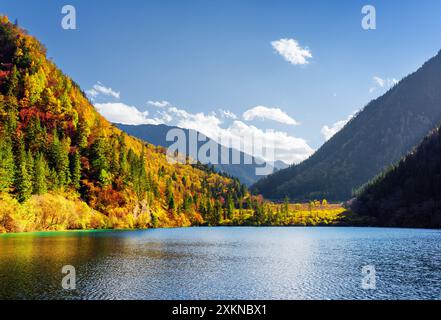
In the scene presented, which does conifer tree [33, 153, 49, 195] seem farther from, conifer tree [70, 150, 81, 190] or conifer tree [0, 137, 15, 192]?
conifer tree [70, 150, 81, 190]

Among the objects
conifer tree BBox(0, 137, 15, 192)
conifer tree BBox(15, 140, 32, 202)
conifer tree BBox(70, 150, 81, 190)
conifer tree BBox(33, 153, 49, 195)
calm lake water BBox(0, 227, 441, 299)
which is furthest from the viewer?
conifer tree BBox(70, 150, 81, 190)

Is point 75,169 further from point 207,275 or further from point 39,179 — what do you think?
point 207,275

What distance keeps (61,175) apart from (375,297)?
150 metres

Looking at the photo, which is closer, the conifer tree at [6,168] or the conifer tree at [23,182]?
the conifer tree at [6,168]

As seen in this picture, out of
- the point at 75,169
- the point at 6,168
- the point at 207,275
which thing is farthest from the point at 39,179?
the point at 207,275

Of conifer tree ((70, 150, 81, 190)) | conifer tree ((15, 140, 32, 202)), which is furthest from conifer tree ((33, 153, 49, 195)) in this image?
conifer tree ((70, 150, 81, 190))

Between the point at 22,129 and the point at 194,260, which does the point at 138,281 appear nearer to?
the point at 194,260

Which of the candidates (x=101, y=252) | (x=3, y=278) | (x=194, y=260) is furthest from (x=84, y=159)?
(x=3, y=278)

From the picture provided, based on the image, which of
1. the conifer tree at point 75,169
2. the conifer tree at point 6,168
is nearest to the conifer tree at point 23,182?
the conifer tree at point 6,168

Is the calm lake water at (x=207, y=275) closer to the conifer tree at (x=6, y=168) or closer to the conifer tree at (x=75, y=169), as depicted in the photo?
the conifer tree at (x=6, y=168)

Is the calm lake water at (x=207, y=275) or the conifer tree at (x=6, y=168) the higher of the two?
the conifer tree at (x=6, y=168)

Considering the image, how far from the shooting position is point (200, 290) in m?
50.7

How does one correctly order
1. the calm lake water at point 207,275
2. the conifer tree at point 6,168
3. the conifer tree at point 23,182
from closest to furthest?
the calm lake water at point 207,275, the conifer tree at point 6,168, the conifer tree at point 23,182

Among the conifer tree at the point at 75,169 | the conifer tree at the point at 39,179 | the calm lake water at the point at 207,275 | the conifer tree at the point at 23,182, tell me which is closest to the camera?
the calm lake water at the point at 207,275
